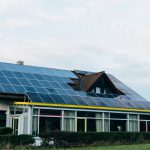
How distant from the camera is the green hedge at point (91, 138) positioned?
940 inches

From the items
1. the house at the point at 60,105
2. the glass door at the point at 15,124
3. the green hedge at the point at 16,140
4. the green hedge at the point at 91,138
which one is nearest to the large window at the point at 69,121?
the house at the point at 60,105

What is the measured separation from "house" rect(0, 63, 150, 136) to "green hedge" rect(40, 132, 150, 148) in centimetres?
183

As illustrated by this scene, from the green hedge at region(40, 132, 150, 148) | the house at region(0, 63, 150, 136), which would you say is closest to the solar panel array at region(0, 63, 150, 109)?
the house at region(0, 63, 150, 136)

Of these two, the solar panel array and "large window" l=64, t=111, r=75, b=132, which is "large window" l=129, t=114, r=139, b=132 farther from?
"large window" l=64, t=111, r=75, b=132

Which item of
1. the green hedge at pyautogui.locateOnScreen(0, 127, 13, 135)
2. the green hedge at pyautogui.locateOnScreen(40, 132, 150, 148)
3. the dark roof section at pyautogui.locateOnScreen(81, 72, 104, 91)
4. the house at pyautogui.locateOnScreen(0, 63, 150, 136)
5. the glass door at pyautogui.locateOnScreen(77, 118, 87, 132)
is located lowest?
the green hedge at pyautogui.locateOnScreen(40, 132, 150, 148)

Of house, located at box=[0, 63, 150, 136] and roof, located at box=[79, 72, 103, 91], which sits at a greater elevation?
roof, located at box=[79, 72, 103, 91]

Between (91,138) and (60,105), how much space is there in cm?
369

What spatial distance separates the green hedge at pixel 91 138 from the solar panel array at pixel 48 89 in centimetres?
385

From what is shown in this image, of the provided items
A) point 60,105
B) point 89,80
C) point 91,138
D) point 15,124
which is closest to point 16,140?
point 91,138

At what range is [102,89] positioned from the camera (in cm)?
3634

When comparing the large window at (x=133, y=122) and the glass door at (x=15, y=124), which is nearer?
the glass door at (x=15, y=124)

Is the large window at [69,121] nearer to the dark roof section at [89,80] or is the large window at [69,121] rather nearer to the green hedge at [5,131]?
the green hedge at [5,131]

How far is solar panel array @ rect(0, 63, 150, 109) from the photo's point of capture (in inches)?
1145

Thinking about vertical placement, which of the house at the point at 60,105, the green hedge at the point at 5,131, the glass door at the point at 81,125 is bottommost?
the green hedge at the point at 5,131
